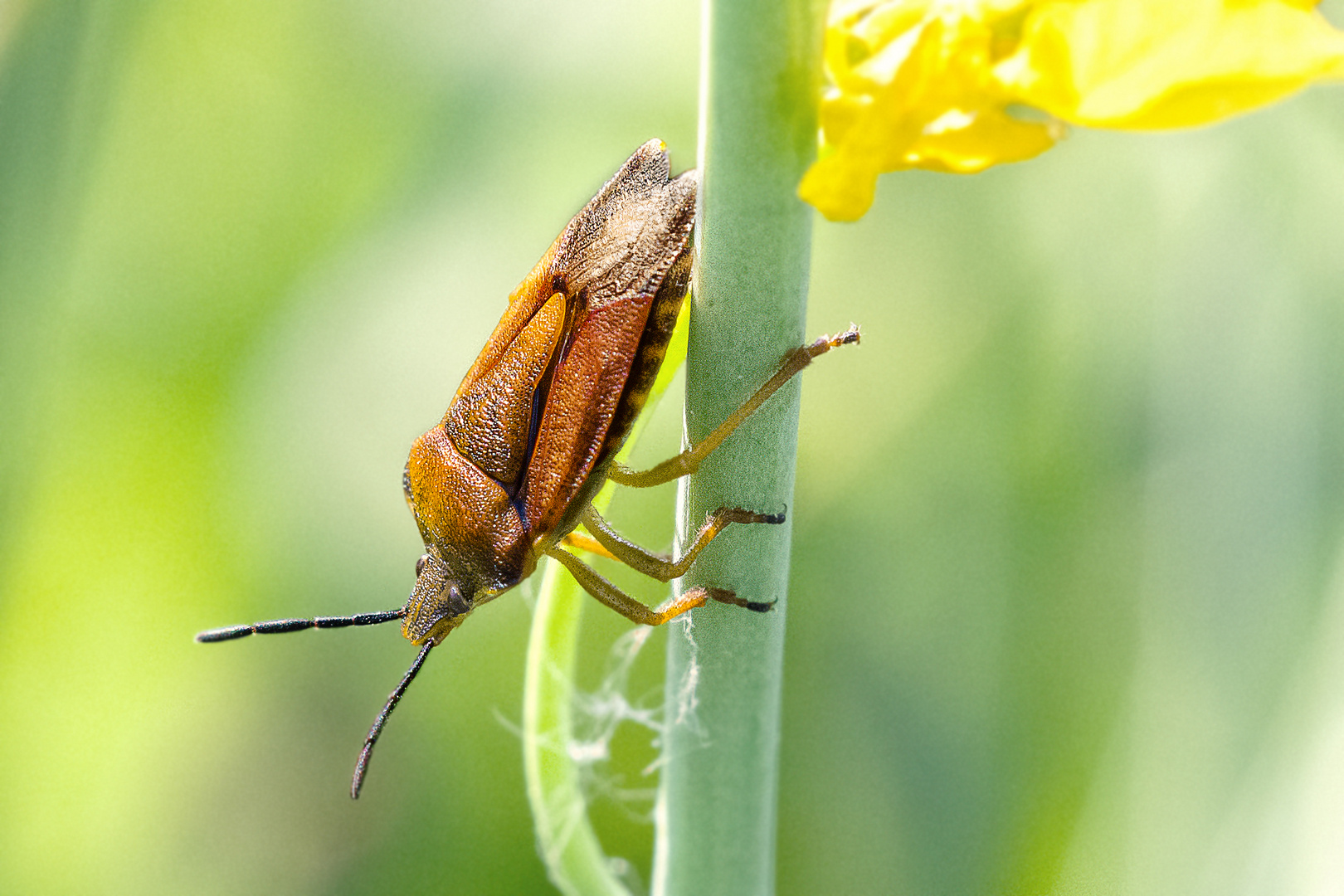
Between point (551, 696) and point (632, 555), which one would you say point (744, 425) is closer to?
point (551, 696)

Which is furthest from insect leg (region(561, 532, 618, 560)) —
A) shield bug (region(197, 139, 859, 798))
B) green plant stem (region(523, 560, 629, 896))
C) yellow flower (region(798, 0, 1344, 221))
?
yellow flower (region(798, 0, 1344, 221))

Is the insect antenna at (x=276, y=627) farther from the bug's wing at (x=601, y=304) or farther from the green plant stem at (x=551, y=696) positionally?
the green plant stem at (x=551, y=696)

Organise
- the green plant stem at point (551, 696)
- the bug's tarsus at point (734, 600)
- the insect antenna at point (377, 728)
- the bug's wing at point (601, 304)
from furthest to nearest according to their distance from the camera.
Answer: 1. the insect antenna at point (377, 728)
2. the bug's wing at point (601, 304)
3. the green plant stem at point (551, 696)
4. the bug's tarsus at point (734, 600)

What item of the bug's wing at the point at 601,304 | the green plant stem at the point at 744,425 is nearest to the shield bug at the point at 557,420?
the bug's wing at the point at 601,304

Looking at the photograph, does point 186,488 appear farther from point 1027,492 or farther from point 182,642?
point 1027,492

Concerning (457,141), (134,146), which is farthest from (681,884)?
(134,146)
